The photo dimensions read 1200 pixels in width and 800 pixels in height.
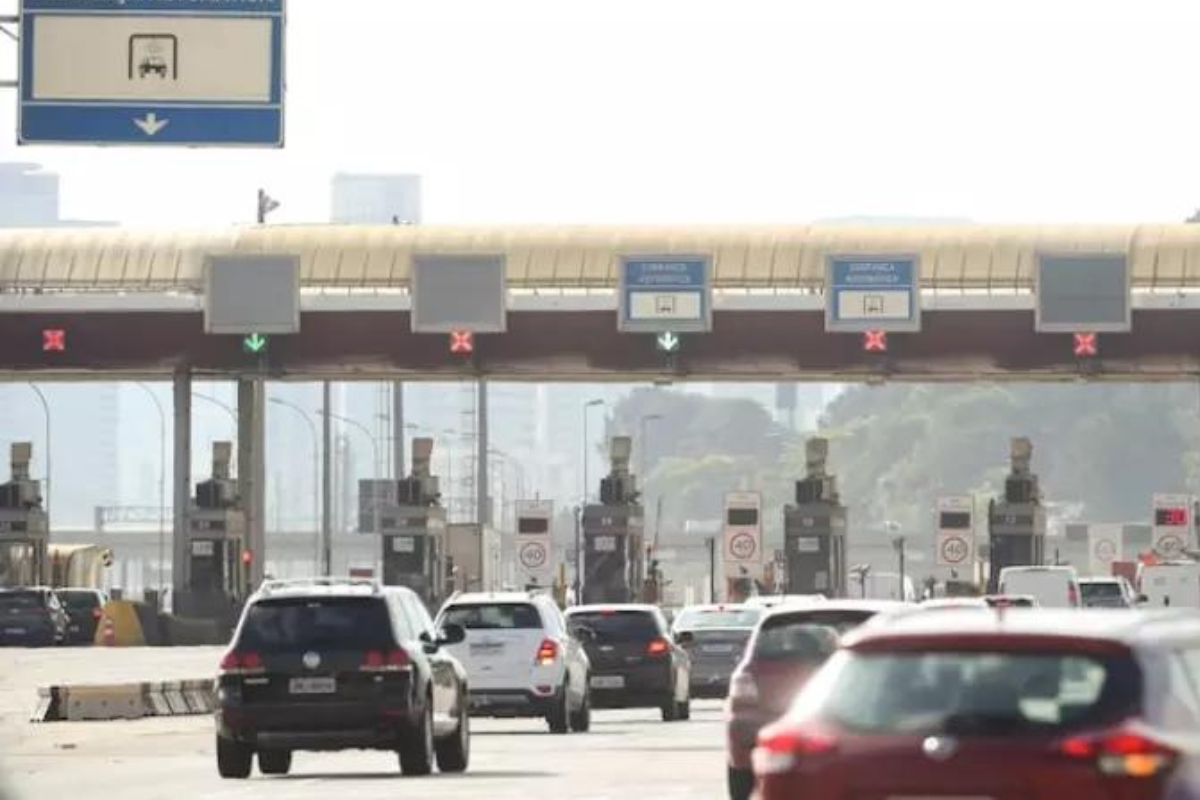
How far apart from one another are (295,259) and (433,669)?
3645cm

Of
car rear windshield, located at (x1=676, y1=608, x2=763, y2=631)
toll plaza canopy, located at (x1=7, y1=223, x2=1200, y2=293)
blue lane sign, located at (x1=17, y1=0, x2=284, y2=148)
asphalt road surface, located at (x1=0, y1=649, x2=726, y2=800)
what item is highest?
toll plaza canopy, located at (x1=7, y1=223, x2=1200, y2=293)

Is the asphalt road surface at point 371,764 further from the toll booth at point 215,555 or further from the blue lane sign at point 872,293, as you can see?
the toll booth at point 215,555

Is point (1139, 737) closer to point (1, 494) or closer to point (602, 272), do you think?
point (602, 272)

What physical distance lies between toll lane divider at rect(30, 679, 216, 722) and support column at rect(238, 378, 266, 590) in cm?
2440

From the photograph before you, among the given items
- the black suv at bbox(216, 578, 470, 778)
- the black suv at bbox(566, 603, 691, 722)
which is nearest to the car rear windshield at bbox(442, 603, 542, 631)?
the black suv at bbox(566, 603, 691, 722)

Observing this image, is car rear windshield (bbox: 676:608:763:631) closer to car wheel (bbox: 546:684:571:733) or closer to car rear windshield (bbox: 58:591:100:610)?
car wheel (bbox: 546:684:571:733)

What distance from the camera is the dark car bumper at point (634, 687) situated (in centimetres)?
4191

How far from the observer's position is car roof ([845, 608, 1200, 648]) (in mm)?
13680

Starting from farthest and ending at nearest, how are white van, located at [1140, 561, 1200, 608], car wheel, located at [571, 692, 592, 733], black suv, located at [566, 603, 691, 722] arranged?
1. white van, located at [1140, 561, 1200, 608]
2. black suv, located at [566, 603, 691, 722]
3. car wheel, located at [571, 692, 592, 733]

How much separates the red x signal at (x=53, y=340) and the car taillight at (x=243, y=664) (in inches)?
1554

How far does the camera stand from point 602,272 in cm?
6862

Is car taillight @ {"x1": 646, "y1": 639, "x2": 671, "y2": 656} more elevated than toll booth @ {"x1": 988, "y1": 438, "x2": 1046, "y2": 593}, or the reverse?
toll booth @ {"x1": 988, "y1": 438, "x2": 1046, "y2": 593}

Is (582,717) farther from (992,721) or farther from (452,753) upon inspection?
(992,721)

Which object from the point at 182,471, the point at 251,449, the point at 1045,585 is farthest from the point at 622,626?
the point at 251,449
